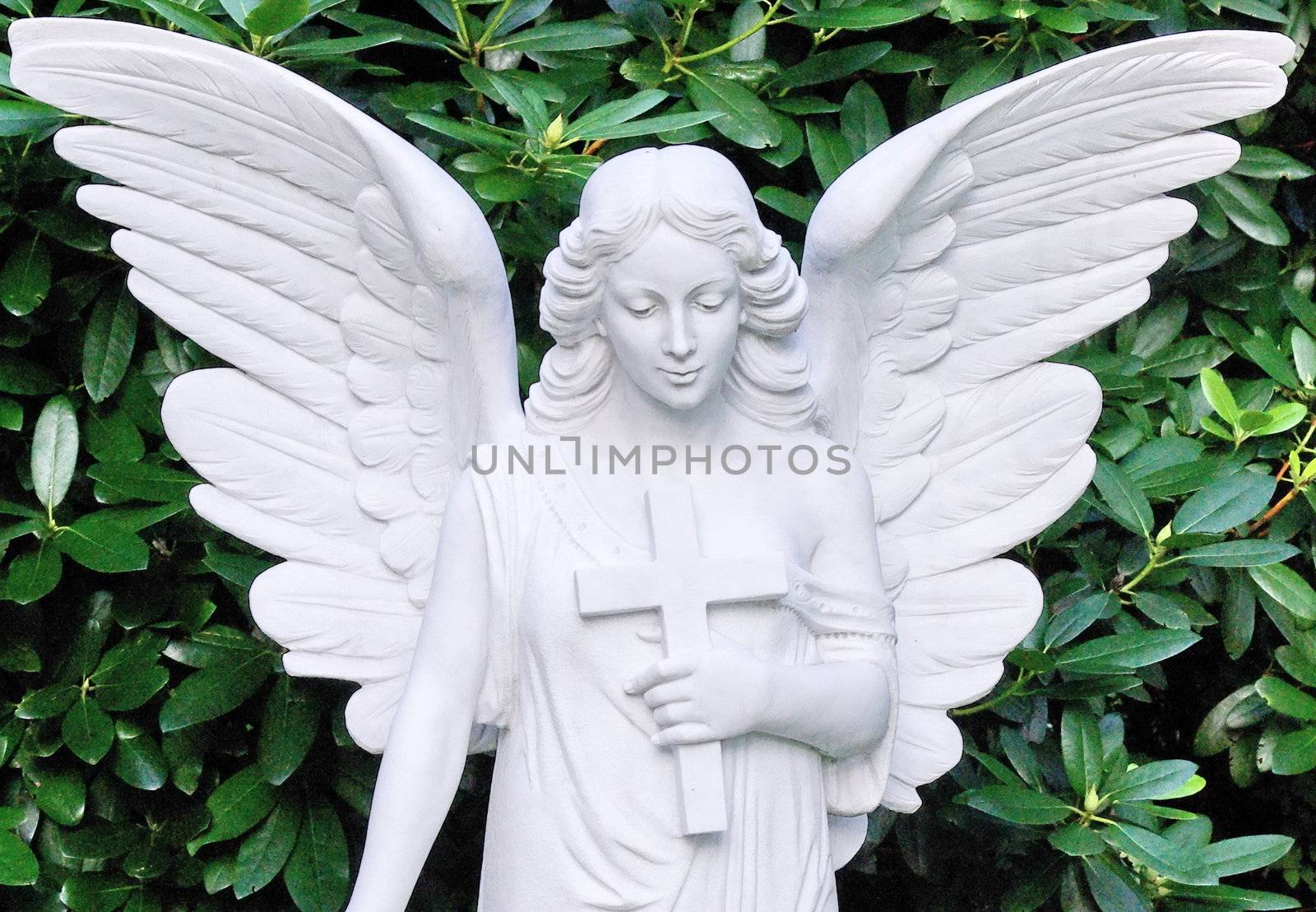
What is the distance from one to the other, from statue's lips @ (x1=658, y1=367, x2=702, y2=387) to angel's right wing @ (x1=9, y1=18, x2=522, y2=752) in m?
0.34

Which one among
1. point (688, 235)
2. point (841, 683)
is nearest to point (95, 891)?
point (841, 683)

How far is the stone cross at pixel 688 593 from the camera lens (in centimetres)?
230

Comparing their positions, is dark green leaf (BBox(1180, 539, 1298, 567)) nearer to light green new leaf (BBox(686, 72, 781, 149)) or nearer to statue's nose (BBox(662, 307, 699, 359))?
light green new leaf (BBox(686, 72, 781, 149))

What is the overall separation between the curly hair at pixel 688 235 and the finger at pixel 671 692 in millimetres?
396

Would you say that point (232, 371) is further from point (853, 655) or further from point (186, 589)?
point (853, 655)

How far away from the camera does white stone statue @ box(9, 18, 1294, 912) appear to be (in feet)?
7.69

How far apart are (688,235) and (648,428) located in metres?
0.32

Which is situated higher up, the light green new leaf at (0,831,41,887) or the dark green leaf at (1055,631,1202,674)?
the dark green leaf at (1055,631,1202,674)

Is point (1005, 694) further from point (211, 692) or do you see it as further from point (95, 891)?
point (95, 891)

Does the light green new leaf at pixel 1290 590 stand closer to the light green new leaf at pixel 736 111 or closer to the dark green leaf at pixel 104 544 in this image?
the light green new leaf at pixel 736 111

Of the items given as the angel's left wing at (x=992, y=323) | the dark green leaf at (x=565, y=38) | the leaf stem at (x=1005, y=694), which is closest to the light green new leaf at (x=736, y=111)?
the dark green leaf at (x=565, y=38)

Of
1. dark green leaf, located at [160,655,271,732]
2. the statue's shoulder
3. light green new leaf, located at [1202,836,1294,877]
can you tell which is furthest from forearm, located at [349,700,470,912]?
light green new leaf, located at [1202,836,1294,877]

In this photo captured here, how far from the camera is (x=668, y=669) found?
230cm

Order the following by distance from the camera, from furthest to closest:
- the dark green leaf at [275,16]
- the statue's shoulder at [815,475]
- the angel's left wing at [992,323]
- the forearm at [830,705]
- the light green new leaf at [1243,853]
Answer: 1. the light green new leaf at [1243,853]
2. the dark green leaf at [275,16]
3. the angel's left wing at [992,323]
4. the statue's shoulder at [815,475]
5. the forearm at [830,705]
